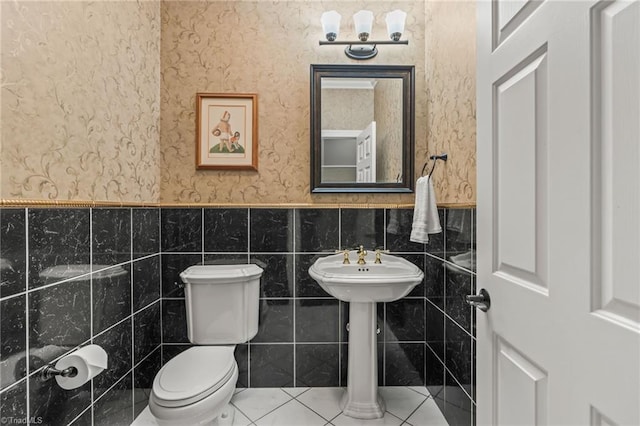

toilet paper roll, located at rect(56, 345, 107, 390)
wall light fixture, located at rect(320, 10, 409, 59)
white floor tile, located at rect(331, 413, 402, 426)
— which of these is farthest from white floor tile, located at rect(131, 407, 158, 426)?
wall light fixture, located at rect(320, 10, 409, 59)

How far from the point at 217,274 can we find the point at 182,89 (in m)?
1.13

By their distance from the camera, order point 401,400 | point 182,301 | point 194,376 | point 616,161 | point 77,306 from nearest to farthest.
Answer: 1. point 616,161
2. point 77,306
3. point 194,376
4. point 401,400
5. point 182,301

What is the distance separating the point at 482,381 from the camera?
99 centimetres

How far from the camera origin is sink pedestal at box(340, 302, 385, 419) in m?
1.66

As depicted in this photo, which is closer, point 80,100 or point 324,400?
point 80,100

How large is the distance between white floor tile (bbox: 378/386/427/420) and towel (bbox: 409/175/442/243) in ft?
3.05

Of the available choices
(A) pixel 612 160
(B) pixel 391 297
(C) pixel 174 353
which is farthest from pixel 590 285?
(C) pixel 174 353

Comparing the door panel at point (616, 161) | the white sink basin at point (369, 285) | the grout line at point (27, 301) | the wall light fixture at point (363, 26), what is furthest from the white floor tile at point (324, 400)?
the wall light fixture at point (363, 26)

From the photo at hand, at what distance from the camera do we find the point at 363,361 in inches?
65.7

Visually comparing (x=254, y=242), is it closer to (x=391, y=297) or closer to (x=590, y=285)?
(x=391, y=297)

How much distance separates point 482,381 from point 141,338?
64.0 inches

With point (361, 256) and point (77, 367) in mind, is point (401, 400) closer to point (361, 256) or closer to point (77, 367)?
point (361, 256)

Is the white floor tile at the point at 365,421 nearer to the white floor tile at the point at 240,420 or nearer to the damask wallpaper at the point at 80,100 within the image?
the white floor tile at the point at 240,420

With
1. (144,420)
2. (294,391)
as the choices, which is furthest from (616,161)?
(144,420)
